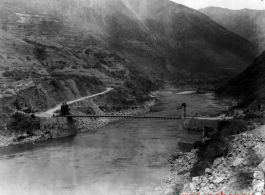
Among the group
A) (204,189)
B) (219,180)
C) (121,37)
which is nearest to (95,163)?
(204,189)

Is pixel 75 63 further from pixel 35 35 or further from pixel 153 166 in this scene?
pixel 153 166

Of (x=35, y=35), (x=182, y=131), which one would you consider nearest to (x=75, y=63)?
(x=35, y=35)

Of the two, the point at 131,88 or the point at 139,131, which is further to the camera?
the point at 131,88

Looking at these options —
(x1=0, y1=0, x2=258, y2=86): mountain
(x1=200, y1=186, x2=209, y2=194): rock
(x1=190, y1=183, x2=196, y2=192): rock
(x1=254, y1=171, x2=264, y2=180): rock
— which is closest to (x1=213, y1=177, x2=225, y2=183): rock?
(x1=200, y1=186, x2=209, y2=194): rock

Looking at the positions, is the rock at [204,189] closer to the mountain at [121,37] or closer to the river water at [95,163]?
the river water at [95,163]

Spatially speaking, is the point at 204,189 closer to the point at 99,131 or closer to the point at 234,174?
the point at 234,174

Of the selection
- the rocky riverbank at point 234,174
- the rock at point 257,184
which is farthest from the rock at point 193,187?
the rock at point 257,184

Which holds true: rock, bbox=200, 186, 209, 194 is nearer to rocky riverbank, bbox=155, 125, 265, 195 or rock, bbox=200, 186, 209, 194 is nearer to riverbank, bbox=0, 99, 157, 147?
rocky riverbank, bbox=155, 125, 265, 195
